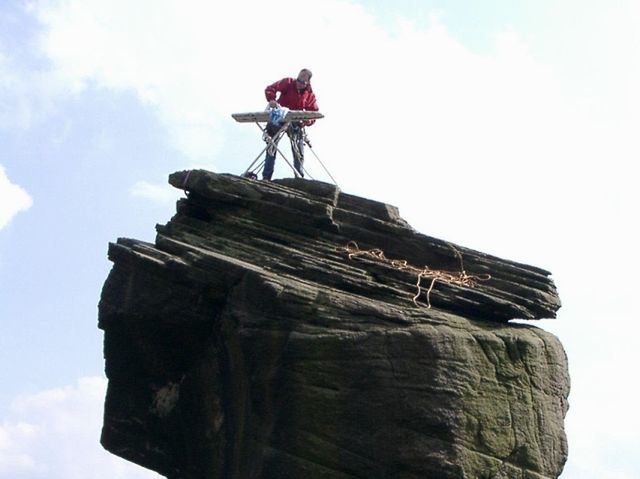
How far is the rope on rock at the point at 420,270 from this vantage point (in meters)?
17.1

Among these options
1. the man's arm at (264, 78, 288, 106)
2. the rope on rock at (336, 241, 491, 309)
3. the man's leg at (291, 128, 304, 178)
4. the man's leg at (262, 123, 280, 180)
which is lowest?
the rope on rock at (336, 241, 491, 309)

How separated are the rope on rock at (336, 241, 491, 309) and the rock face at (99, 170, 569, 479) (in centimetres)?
4

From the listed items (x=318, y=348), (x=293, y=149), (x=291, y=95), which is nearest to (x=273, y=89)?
(x=291, y=95)

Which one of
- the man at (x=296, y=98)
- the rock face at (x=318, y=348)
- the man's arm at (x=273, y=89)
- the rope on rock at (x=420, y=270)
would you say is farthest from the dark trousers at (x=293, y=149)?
the rope on rock at (x=420, y=270)

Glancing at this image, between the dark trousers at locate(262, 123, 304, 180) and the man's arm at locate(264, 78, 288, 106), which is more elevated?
the man's arm at locate(264, 78, 288, 106)

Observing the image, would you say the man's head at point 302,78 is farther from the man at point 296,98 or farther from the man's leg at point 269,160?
the man's leg at point 269,160

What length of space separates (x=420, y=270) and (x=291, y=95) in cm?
580

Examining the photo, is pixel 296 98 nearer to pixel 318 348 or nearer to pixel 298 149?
pixel 298 149

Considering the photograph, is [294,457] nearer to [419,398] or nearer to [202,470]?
[419,398]

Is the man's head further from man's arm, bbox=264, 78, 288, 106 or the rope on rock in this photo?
the rope on rock

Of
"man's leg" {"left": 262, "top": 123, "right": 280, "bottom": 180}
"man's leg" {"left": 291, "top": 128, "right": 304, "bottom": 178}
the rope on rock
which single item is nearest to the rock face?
the rope on rock

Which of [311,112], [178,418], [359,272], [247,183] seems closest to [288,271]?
[359,272]

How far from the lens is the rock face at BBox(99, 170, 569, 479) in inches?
589

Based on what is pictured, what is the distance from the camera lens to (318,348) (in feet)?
50.2
